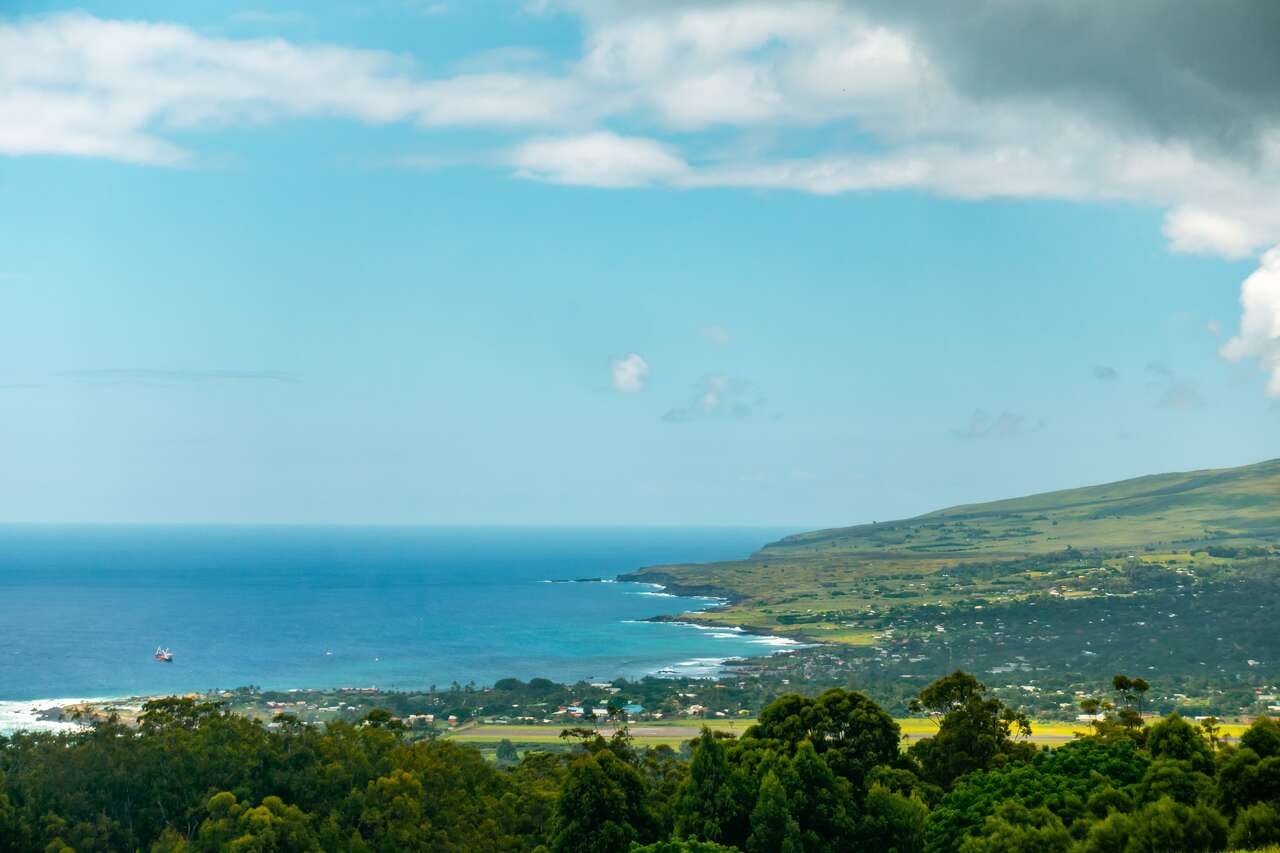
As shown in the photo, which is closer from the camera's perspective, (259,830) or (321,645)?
(259,830)

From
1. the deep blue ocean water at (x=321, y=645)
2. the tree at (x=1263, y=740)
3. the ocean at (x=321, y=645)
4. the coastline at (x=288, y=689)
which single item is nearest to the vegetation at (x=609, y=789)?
the tree at (x=1263, y=740)

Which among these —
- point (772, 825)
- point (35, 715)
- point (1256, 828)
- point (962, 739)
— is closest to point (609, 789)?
point (772, 825)

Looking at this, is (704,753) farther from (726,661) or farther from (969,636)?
(969,636)

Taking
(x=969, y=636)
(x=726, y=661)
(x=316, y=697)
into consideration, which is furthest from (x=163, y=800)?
(x=969, y=636)

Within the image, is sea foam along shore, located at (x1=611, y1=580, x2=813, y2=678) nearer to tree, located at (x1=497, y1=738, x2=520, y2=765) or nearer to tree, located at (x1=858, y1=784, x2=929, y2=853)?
tree, located at (x1=497, y1=738, x2=520, y2=765)

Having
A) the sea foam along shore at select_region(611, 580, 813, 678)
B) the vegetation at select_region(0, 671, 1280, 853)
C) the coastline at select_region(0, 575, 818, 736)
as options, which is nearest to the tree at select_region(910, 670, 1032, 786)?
the vegetation at select_region(0, 671, 1280, 853)

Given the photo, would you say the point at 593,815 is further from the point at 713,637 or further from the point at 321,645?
the point at 713,637
